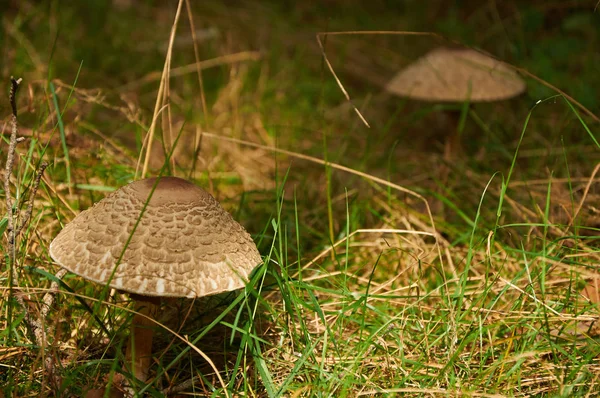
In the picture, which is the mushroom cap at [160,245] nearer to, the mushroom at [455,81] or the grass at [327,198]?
the grass at [327,198]

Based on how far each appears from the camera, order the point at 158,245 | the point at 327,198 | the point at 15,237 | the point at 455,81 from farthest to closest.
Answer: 1. the point at 455,81
2. the point at 327,198
3. the point at 15,237
4. the point at 158,245

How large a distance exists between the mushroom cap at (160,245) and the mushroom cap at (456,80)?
2.21 meters

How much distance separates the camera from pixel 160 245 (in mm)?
1666

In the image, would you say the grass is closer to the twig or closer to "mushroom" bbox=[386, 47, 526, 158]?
the twig

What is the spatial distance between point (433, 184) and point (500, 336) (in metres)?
1.52

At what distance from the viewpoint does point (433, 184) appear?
3.53 metres

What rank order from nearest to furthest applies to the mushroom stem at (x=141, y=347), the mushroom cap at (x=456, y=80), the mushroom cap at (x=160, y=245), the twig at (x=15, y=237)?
1. the mushroom cap at (x=160, y=245)
2. the twig at (x=15, y=237)
3. the mushroom stem at (x=141, y=347)
4. the mushroom cap at (x=456, y=80)

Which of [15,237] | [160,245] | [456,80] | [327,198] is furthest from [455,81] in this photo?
[15,237]

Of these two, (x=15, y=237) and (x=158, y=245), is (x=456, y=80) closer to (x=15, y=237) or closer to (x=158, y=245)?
(x=158, y=245)

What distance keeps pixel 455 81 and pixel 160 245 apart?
2.66 metres

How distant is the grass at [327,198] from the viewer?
6.28 feet

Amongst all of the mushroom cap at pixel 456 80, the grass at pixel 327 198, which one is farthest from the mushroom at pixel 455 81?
the grass at pixel 327 198

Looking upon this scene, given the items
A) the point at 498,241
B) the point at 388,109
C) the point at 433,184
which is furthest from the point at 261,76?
the point at 498,241

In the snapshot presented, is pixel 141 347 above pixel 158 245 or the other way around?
the other way around
